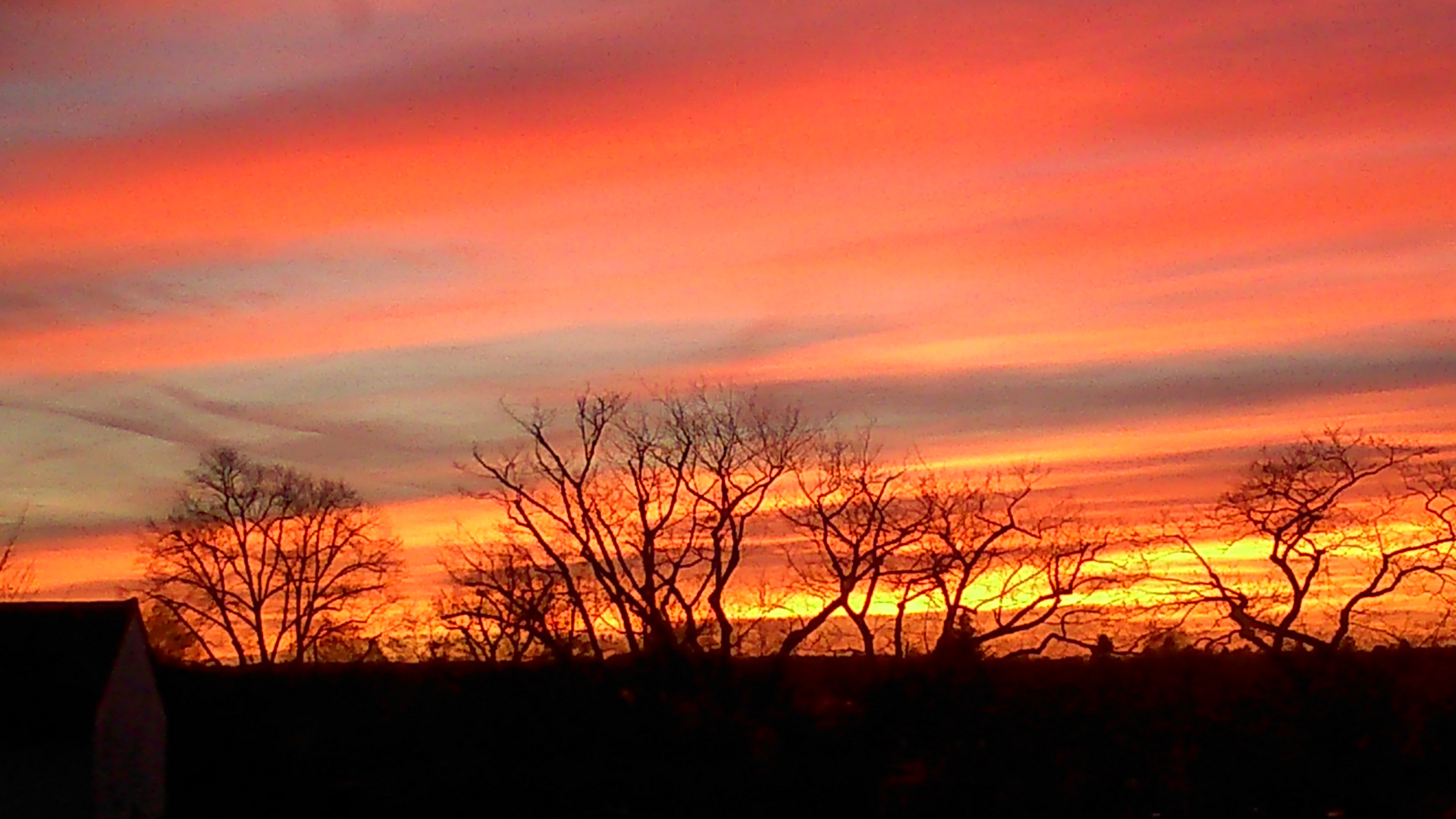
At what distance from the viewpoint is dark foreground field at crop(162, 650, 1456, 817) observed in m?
30.7

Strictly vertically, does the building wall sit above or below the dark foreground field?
above

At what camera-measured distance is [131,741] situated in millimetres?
43969

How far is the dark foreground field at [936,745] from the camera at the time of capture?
30.7 m

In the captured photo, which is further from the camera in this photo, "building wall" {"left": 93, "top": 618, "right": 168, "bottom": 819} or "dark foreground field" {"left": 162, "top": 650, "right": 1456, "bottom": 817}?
"building wall" {"left": 93, "top": 618, "right": 168, "bottom": 819}

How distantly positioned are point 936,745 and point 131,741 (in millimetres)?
20016

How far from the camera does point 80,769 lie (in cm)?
4038

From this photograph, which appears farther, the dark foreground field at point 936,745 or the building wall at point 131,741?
the building wall at point 131,741

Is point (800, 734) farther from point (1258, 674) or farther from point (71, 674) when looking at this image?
point (71, 674)

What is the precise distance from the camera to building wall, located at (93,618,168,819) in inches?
1639

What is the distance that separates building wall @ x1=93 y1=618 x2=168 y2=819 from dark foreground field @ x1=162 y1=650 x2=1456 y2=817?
5.00 ft

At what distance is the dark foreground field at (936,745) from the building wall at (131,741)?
1.52 meters

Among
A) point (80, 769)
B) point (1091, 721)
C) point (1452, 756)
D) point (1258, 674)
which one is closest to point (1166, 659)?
point (1258, 674)

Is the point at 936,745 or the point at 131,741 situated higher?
the point at 131,741

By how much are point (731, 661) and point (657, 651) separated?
5.64 ft
